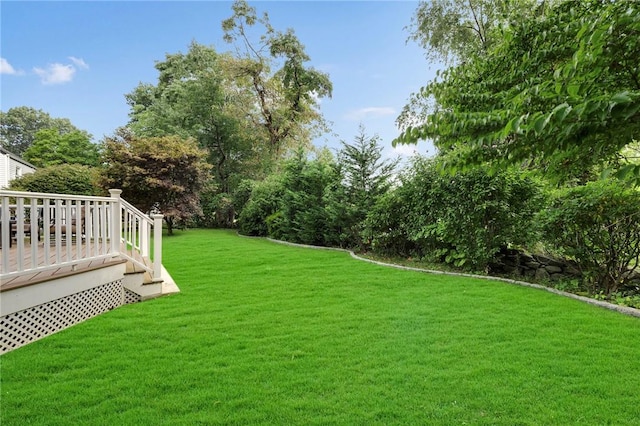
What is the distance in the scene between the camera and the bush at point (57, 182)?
14.6m

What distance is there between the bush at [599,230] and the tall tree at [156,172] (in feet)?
37.5

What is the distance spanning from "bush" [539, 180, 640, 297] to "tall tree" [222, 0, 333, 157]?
14216 mm

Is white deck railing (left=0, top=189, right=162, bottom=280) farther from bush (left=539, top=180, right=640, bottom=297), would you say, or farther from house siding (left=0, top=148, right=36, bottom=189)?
house siding (left=0, top=148, right=36, bottom=189)

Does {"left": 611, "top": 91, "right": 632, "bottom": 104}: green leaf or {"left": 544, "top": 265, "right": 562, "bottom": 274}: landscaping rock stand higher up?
{"left": 611, "top": 91, "right": 632, "bottom": 104}: green leaf

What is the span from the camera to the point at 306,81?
16984mm

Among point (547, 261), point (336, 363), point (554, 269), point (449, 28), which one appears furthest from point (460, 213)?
point (449, 28)

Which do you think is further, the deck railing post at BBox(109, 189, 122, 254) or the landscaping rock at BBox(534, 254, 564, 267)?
the landscaping rock at BBox(534, 254, 564, 267)

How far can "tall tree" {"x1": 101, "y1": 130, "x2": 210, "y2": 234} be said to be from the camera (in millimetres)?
12125

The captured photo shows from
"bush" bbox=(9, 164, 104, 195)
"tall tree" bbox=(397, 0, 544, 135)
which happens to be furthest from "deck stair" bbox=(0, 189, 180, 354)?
"bush" bbox=(9, 164, 104, 195)

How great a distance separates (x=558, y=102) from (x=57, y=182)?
60.3ft

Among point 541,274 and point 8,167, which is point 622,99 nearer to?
point 541,274

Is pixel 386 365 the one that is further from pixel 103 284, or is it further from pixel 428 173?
pixel 428 173

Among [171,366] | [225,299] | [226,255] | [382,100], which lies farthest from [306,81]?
[171,366]

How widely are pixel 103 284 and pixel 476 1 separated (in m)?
12.0
